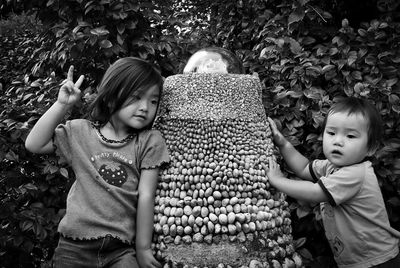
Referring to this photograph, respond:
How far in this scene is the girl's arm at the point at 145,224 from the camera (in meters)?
2.16

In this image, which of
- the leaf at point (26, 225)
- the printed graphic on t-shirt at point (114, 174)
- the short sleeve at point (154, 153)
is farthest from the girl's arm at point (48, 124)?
the leaf at point (26, 225)

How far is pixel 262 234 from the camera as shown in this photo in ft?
7.13

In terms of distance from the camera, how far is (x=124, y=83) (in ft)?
7.51

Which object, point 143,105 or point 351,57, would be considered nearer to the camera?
point 143,105

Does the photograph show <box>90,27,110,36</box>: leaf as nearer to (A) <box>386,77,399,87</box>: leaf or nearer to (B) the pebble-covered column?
(B) the pebble-covered column

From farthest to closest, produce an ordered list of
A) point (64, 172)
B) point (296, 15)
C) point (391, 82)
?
1. point (296, 15)
2. point (391, 82)
3. point (64, 172)

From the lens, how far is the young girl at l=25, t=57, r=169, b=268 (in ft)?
7.16

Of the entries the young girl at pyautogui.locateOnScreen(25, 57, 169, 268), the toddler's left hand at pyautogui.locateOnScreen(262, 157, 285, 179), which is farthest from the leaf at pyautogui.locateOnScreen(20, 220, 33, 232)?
the toddler's left hand at pyautogui.locateOnScreen(262, 157, 285, 179)

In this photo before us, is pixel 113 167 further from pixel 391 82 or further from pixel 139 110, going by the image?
pixel 391 82

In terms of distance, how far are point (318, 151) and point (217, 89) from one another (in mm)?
927

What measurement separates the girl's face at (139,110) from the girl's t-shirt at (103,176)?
67 mm

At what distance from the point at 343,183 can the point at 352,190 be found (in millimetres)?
63

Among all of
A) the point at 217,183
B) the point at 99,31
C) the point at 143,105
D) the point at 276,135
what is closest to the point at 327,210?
the point at 276,135

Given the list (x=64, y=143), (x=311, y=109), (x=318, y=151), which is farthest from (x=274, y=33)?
(x=64, y=143)
